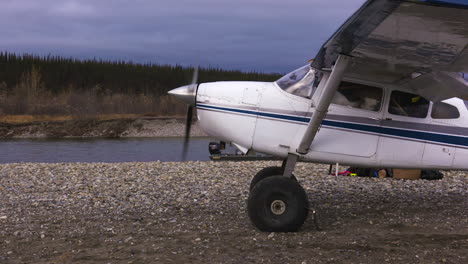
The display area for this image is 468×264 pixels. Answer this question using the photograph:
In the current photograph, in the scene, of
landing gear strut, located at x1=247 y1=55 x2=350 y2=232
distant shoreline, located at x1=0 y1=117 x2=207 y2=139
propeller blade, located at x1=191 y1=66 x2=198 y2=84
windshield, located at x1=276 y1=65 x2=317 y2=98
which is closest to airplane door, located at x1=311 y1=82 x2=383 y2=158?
windshield, located at x1=276 y1=65 x2=317 y2=98

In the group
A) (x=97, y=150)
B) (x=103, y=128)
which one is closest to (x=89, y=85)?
(x=103, y=128)

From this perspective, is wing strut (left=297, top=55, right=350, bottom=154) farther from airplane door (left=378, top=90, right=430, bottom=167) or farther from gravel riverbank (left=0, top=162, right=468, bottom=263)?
gravel riverbank (left=0, top=162, right=468, bottom=263)

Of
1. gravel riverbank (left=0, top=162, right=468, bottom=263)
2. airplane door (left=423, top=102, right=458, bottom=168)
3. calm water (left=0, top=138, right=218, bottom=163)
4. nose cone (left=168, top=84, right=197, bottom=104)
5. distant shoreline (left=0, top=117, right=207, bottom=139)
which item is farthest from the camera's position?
distant shoreline (left=0, top=117, right=207, bottom=139)

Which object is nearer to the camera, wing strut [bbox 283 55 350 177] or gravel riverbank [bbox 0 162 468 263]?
gravel riverbank [bbox 0 162 468 263]

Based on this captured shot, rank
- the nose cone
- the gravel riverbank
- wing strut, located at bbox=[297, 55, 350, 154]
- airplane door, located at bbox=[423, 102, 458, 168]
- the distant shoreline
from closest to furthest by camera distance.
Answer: the gravel riverbank
wing strut, located at bbox=[297, 55, 350, 154]
airplane door, located at bbox=[423, 102, 458, 168]
the nose cone
the distant shoreline

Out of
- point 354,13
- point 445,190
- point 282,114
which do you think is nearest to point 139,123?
point 445,190

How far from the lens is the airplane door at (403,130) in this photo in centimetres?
659

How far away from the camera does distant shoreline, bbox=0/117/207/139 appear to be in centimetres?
3103

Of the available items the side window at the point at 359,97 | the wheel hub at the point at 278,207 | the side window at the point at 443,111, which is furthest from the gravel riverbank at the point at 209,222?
the side window at the point at 359,97

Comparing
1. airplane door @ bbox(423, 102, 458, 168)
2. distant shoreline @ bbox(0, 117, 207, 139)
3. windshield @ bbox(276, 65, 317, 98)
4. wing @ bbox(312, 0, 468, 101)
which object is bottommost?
distant shoreline @ bbox(0, 117, 207, 139)

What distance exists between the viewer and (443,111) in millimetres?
6785

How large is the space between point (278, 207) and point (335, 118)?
139 cm

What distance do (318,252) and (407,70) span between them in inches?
96.1

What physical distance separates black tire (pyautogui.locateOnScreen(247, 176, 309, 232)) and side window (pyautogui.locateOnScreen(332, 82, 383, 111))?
133 cm
